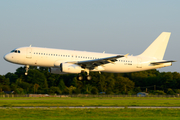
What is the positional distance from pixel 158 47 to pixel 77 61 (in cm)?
1504

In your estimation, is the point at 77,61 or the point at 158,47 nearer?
the point at 77,61

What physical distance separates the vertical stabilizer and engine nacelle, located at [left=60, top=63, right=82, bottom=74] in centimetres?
1251

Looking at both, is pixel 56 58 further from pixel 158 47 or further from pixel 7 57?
pixel 158 47

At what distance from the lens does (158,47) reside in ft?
163

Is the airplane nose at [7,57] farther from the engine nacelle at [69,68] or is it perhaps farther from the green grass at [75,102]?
the engine nacelle at [69,68]

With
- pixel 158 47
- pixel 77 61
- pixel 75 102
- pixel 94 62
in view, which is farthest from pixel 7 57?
pixel 158 47

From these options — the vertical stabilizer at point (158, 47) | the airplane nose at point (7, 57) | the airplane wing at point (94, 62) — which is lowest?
the airplane wing at point (94, 62)

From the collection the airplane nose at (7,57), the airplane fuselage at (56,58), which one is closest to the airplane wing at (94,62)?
the airplane fuselage at (56,58)

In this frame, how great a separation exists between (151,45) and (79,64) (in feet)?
46.5

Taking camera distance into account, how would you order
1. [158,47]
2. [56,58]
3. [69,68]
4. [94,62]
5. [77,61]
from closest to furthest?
[69,68], [56,58], [94,62], [77,61], [158,47]

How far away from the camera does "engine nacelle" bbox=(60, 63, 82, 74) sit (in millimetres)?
41688

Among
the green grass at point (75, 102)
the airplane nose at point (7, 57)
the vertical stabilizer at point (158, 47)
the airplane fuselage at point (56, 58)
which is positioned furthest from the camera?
the vertical stabilizer at point (158, 47)

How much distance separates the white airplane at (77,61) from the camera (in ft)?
137

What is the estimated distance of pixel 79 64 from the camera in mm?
42906
